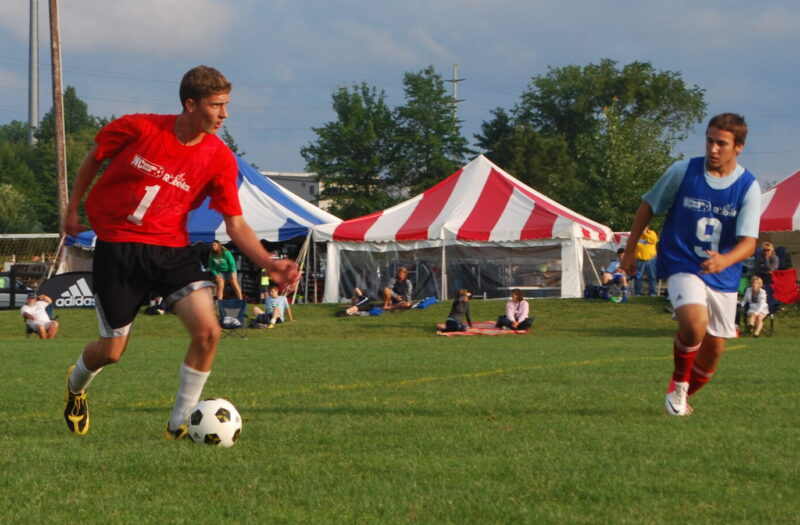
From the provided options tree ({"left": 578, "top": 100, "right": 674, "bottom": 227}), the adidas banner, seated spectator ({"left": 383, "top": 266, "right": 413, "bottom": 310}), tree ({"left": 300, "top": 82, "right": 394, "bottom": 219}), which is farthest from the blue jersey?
tree ({"left": 300, "top": 82, "right": 394, "bottom": 219})

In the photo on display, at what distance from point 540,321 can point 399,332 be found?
11.9 feet

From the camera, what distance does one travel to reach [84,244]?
3203cm

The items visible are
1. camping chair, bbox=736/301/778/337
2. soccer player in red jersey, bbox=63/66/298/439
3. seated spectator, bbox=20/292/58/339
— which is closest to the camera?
soccer player in red jersey, bbox=63/66/298/439

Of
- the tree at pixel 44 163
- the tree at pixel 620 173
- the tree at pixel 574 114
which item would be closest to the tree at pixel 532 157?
the tree at pixel 574 114

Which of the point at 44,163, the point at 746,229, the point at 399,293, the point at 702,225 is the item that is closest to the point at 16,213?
the point at 44,163

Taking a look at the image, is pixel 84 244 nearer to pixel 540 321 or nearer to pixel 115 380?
pixel 540 321

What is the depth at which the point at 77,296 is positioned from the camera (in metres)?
27.9

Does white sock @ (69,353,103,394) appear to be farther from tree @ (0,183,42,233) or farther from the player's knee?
tree @ (0,183,42,233)

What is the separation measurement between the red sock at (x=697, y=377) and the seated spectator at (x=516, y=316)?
15329 mm

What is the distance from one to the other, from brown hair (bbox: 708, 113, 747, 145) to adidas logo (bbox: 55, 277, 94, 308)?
75.5ft

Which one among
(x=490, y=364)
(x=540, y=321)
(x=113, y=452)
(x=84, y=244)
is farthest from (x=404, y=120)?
(x=113, y=452)

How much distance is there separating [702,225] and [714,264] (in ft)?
2.24

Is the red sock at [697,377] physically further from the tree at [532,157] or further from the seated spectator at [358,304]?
the tree at [532,157]

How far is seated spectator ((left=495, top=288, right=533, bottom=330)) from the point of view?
23134mm
